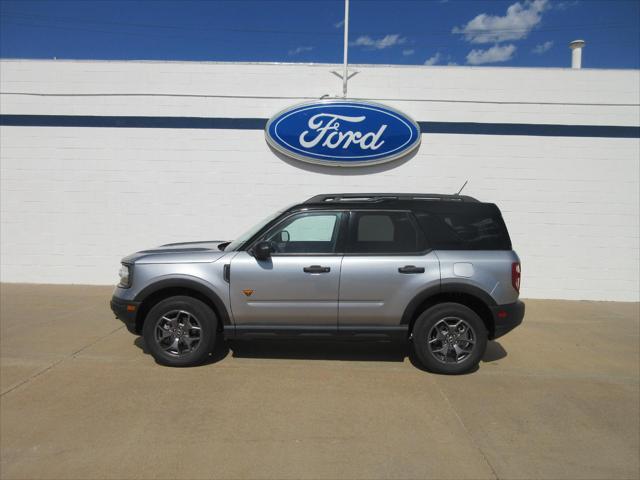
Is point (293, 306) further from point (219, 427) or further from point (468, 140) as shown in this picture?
point (468, 140)

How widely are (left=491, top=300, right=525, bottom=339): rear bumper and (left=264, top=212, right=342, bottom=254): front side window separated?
178 cm

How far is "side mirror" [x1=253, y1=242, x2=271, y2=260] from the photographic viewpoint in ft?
15.3

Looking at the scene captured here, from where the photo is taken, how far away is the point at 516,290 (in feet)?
15.8

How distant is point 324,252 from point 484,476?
251 cm

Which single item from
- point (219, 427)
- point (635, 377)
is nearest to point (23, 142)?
point (219, 427)

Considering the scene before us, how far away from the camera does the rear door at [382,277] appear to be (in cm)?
473

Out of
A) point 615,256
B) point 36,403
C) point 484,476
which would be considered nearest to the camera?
point 484,476

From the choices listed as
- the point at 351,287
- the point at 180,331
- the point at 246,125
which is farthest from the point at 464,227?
the point at 246,125

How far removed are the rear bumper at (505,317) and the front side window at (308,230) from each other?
1.78 metres

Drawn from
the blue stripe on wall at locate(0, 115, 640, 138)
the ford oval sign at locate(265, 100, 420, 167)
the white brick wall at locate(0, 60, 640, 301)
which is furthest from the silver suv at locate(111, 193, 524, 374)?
the blue stripe on wall at locate(0, 115, 640, 138)

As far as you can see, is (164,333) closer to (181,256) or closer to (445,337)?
(181,256)

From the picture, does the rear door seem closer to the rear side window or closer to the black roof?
the rear side window

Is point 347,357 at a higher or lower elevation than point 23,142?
lower

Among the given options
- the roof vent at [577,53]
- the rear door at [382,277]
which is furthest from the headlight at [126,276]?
the roof vent at [577,53]
